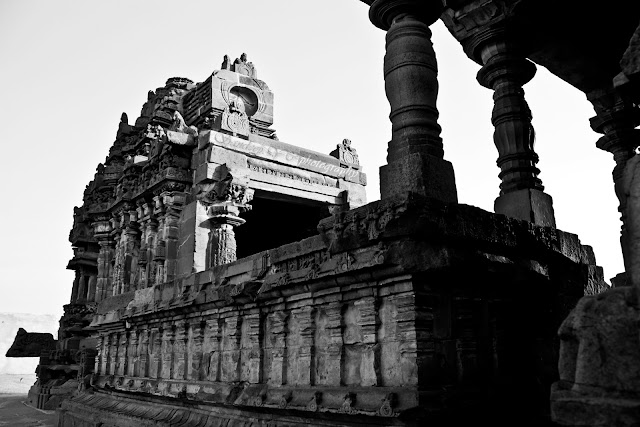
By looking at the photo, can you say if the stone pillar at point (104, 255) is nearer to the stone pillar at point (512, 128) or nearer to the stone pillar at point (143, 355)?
the stone pillar at point (143, 355)

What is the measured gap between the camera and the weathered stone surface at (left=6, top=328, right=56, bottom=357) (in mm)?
23719

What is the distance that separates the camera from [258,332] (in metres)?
5.43

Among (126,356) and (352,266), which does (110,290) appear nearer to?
(126,356)

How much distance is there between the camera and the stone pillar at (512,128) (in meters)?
5.19

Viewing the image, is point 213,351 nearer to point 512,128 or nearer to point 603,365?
point 512,128

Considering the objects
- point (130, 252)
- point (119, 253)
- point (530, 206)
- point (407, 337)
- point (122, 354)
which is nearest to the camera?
point (407, 337)

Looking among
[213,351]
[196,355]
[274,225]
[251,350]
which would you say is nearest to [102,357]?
[196,355]

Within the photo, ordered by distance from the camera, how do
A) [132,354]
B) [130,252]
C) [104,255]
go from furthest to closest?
[104,255]
[130,252]
[132,354]

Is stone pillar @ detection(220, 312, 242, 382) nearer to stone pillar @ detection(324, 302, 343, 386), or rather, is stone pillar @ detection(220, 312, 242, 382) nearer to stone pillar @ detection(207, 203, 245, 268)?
stone pillar @ detection(324, 302, 343, 386)

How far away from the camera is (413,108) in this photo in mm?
4523

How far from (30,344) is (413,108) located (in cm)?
2523

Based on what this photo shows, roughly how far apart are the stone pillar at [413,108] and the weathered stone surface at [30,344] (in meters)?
23.8

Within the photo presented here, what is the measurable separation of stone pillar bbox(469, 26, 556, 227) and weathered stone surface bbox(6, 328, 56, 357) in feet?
78.0

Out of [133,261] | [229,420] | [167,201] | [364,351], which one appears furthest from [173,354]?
[133,261]
